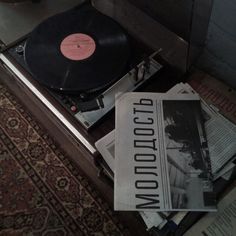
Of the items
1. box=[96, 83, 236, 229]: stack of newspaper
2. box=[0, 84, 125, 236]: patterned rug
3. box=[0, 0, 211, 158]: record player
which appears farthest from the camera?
box=[0, 84, 125, 236]: patterned rug

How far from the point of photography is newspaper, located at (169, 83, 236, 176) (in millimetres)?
810

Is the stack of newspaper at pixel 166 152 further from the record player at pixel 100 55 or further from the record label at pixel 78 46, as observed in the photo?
the record label at pixel 78 46

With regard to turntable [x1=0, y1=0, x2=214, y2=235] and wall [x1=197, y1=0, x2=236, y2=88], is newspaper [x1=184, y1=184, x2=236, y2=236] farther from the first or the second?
wall [x1=197, y1=0, x2=236, y2=88]

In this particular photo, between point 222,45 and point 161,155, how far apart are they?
Answer: 424mm

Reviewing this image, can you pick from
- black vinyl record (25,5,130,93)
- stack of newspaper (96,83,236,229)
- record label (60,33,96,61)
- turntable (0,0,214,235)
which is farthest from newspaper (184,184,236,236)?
record label (60,33,96,61)

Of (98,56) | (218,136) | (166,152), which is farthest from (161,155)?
(98,56)

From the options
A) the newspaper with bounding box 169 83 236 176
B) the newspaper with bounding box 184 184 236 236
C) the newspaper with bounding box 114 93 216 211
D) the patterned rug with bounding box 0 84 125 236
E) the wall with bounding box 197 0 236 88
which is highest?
the wall with bounding box 197 0 236 88

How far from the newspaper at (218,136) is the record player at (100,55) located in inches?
4.8

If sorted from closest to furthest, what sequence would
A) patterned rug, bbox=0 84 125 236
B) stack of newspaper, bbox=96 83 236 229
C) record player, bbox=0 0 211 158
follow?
1. stack of newspaper, bbox=96 83 236 229
2. record player, bbox=0 0 211 158
3. patterned rug, bbox=0 84 125 236

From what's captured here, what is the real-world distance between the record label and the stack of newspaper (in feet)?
0.58

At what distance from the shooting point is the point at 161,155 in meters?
0.81

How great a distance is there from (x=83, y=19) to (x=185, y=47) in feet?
1.06

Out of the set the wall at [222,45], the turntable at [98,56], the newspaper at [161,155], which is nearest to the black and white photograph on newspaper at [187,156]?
the newspaper at [161,155]

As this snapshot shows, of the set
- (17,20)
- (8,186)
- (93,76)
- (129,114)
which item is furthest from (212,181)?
(17,20)
